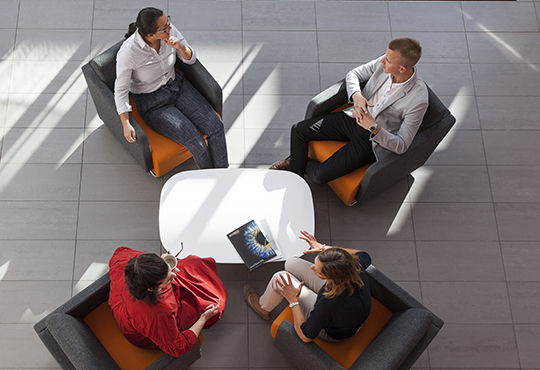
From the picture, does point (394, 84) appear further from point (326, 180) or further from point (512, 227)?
point (512, 227)

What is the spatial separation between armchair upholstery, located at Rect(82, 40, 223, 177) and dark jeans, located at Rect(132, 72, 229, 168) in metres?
0.06

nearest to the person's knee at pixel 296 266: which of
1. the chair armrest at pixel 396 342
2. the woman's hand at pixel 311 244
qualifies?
the woman's hand at pixel 311 244

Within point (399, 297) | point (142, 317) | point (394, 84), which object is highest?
point (394, 84)

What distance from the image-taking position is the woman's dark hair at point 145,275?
2135 mm

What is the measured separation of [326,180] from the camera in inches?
129

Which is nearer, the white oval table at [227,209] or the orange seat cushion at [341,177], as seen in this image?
the white oval table at [227,209]

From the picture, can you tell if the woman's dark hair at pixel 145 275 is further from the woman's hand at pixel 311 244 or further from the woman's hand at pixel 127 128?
the woman's hand at pixel 127 128

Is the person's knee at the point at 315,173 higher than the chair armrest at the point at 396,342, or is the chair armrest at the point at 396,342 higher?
the person's knee at the point at 315,173

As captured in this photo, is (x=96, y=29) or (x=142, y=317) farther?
(x=96, y=29)

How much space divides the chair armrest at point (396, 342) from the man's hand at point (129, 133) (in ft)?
6.59

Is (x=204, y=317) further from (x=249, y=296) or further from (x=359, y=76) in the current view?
(x=359, y=76)

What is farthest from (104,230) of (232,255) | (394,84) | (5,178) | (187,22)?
(394,84)

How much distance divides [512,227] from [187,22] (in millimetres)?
3331

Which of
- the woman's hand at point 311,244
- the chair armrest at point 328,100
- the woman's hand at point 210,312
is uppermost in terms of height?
the chair armrest at point 328,100
